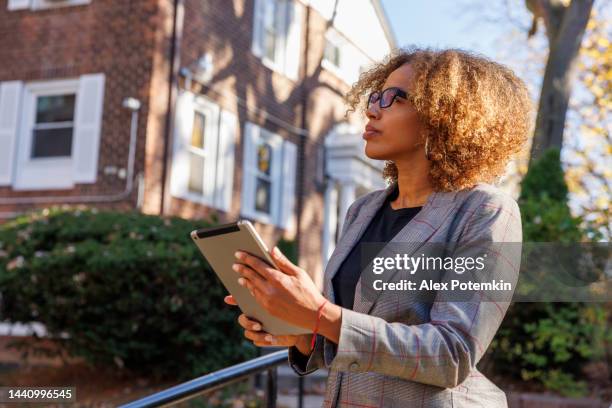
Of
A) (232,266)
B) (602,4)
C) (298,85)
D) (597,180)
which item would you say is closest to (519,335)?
(232,266)

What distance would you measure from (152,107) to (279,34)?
4297mm

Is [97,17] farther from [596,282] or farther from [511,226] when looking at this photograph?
[511,226]

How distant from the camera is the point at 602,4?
60.3 feet

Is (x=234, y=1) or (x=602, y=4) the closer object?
(x=234, y=1)

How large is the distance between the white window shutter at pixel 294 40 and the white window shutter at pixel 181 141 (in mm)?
3356

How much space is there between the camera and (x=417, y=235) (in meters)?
1.82

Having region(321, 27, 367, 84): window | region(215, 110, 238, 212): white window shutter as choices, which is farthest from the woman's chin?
region(321, 27, 367, 84): window

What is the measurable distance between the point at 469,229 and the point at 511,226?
0.33 ft

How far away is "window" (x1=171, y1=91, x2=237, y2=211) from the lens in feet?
36.8

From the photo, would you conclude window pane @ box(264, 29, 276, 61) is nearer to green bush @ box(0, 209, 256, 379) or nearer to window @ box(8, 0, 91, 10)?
window @ box(8, 0, 91, 10)

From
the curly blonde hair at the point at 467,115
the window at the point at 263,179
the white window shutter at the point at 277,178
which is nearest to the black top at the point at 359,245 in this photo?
the curly blonde hair at the point at 467,115

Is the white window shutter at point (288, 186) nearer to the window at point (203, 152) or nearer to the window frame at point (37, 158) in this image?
the window at point (203, 152)

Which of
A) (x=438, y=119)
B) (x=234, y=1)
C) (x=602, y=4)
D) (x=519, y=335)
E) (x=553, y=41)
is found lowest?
(x=519, y=335)

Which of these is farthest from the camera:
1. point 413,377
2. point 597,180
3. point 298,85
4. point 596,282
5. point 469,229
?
point 597,180
